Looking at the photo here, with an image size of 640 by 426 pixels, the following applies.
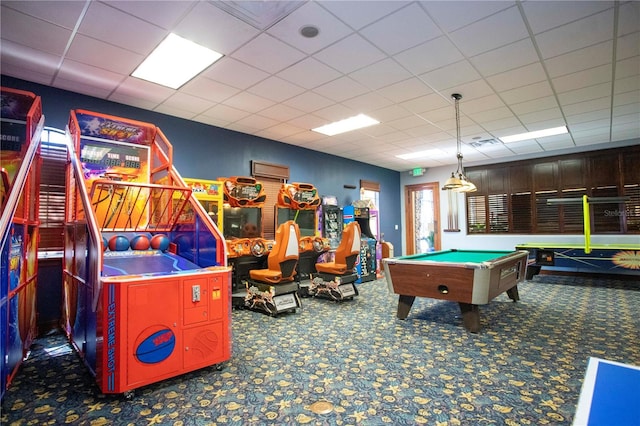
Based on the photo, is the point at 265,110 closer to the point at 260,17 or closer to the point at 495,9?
the point at 260,17

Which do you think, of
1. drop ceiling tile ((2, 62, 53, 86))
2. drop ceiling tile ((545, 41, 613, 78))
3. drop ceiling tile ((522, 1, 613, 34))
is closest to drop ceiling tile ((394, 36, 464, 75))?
drop ceiling tile ((522, 1, 613, 34))

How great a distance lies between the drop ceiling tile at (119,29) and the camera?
112 inches

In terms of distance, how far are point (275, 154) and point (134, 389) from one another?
204 inches

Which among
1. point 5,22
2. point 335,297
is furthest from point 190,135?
point 335,297

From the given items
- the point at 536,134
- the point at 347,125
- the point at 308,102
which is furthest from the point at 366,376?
the point at 536,134

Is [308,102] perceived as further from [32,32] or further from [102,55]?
[32,32]

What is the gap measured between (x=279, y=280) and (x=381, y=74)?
9.70ft

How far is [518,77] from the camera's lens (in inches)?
163

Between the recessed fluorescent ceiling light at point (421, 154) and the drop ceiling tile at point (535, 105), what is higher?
the drop ceiling tile at point (535, 105)

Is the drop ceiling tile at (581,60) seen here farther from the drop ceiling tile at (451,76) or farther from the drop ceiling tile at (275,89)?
the drop ceiling tile at (275,89)

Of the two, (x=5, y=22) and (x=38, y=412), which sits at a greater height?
(x=5, y=22)

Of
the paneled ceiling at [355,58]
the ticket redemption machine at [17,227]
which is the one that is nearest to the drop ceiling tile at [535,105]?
the paneled ceiling at [355,58]

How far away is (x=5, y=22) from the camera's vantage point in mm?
2936

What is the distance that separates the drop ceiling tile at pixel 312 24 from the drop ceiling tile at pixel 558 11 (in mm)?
1558
